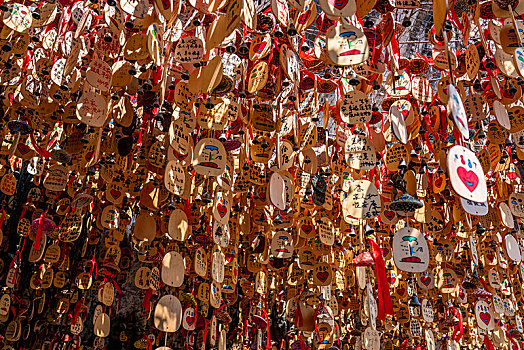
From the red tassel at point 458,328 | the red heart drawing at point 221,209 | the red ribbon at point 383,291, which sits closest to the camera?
the red heart drawing at point 221,209

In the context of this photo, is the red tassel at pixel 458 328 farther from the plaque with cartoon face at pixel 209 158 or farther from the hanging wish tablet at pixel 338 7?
the hanging wish tablet at pixel 338 7

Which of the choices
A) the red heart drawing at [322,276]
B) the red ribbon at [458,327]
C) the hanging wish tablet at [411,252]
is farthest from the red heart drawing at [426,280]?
the red ribbon at [458,327]

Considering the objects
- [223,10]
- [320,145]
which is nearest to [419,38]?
[320,145]

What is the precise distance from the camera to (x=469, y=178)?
1096 millimetres

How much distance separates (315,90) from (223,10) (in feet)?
1.96

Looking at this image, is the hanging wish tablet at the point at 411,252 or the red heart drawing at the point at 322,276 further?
the red heart drawing at the point at 322,276

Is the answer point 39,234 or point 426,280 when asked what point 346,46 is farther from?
point 39,234

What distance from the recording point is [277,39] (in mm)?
1563

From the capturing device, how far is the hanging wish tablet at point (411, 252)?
1.61 metres

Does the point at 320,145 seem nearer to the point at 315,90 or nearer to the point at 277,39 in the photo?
the point at 315,90

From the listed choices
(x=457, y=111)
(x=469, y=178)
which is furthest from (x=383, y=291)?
(x=457, y=111)

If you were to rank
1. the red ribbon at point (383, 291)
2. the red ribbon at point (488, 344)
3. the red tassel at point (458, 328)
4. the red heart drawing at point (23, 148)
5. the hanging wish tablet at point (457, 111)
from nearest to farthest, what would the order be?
the hanging wish tablet at point (457, 111), the red ribbon at point (383, 291), the red heart drawing at point (23, 148), the red ribbon at point (488, 344), the red tassel at point (458, 328)

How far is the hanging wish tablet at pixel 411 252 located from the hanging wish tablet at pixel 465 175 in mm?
565

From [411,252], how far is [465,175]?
23.5 inches
